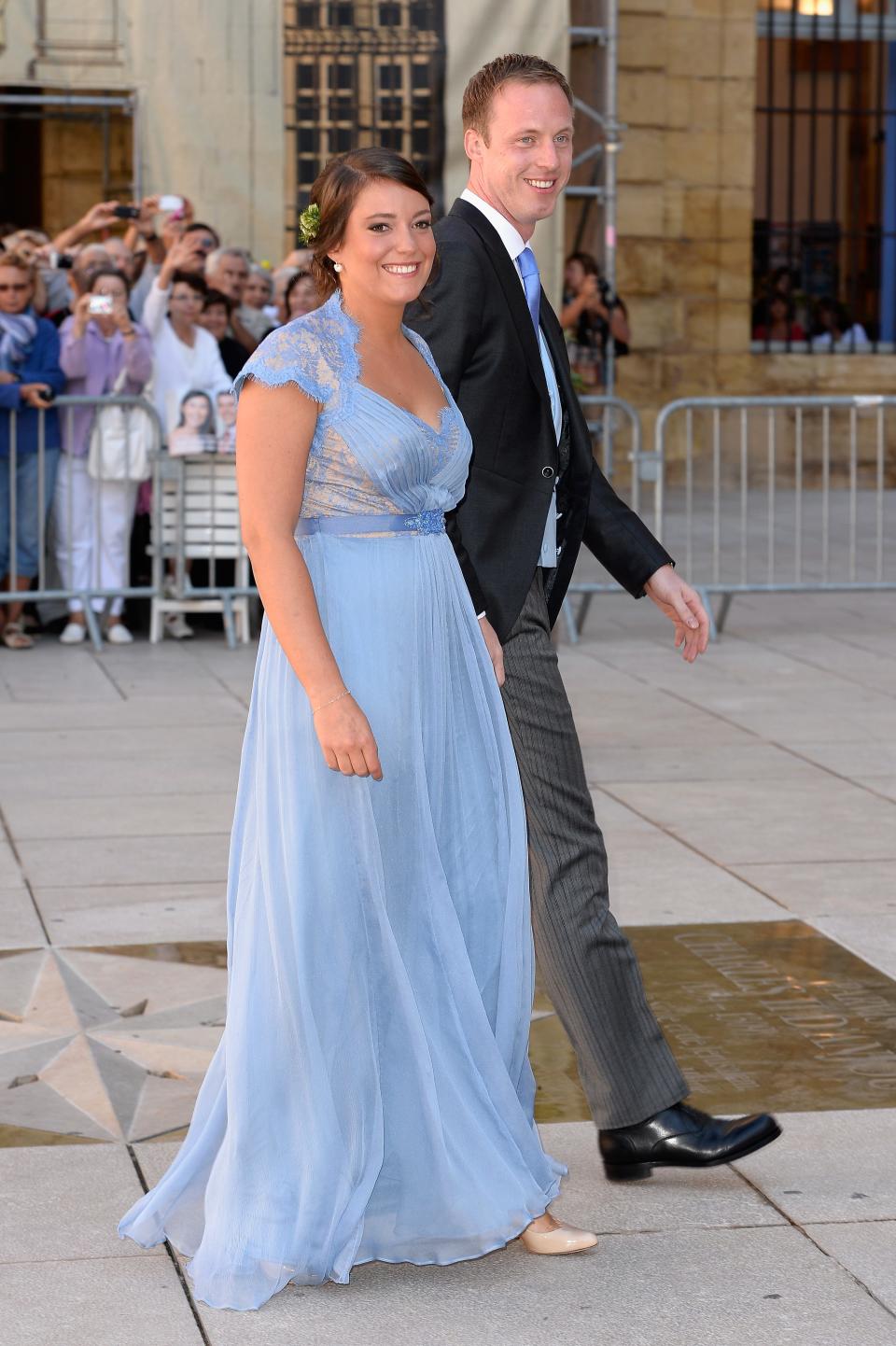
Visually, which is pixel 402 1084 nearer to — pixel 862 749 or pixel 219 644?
pixel 862 749

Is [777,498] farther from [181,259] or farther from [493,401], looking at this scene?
[493,401]

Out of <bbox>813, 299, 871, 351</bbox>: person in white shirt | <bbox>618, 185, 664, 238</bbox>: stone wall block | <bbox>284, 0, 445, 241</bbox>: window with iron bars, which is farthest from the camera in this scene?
<bbox>813, 299, 871, 351</bbox>: person in white shirt

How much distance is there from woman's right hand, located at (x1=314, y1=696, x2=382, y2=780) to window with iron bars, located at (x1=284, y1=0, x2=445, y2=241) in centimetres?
965

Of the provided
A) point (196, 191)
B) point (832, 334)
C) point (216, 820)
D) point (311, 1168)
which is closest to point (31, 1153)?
point (311, 1168)

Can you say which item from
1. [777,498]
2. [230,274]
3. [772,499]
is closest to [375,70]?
[230,274]

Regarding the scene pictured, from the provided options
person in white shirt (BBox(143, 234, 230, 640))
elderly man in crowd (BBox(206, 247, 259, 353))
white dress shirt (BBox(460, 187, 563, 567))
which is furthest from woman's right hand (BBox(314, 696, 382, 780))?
elderly man in crowd (BBox(206, 247, 259, 353))

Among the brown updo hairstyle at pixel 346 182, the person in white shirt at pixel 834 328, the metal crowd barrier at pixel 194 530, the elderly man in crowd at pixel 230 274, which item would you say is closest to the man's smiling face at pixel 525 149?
the brown updo hairstyle at pixel 346 182

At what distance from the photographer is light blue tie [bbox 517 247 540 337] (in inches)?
155

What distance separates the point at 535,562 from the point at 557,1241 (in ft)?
3.90

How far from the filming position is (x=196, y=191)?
Answer: 13.1 m

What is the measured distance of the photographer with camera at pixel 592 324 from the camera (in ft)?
52.9

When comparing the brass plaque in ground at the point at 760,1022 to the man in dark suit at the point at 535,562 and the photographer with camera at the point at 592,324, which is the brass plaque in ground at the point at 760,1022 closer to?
the man in dark suit at the point at 535,562

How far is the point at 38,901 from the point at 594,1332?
2.90 m

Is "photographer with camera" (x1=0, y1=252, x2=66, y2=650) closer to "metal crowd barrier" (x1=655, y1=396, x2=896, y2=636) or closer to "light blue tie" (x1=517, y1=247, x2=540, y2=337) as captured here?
"metal crowd barrier" (x1=655, y1=396, x2=896, y2=636)
